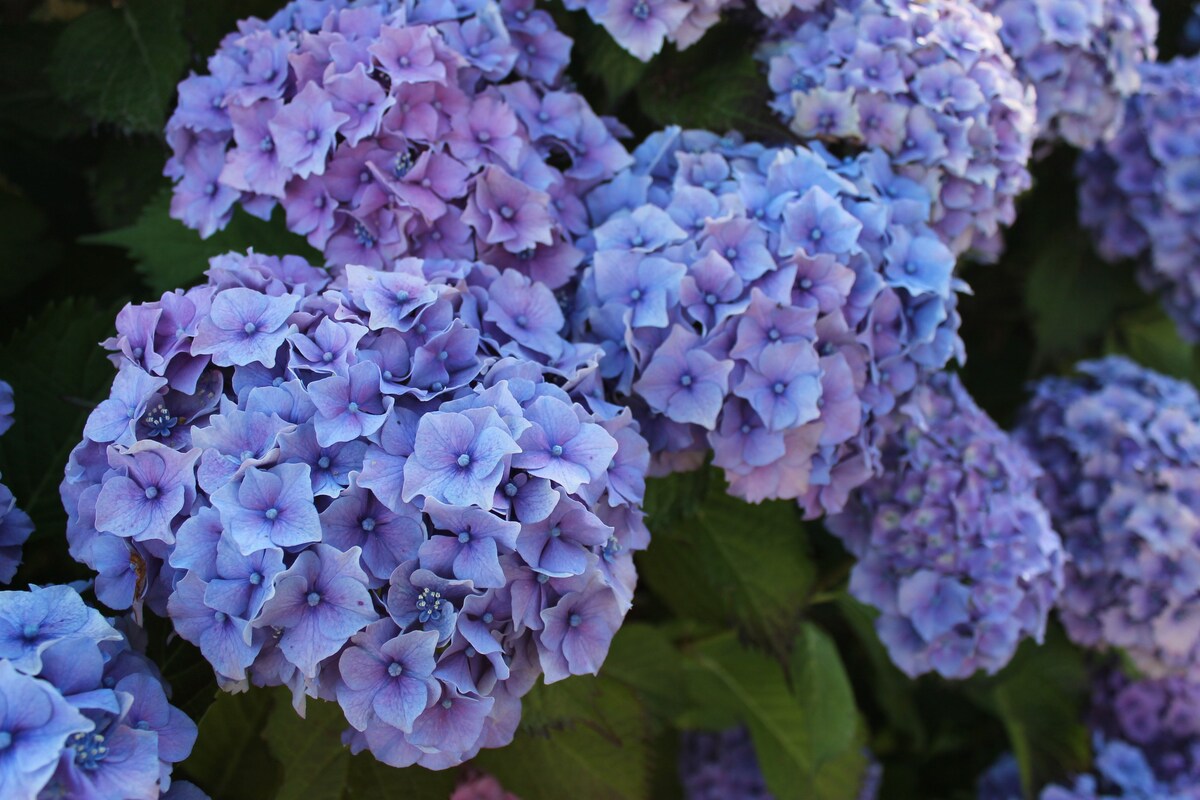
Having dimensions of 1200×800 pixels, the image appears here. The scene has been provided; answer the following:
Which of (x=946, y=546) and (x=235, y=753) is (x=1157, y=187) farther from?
(x=235, y=753)

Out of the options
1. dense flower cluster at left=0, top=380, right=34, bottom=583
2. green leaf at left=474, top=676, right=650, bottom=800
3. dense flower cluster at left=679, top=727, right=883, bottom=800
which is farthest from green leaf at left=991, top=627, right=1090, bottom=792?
dense flower cluster at left=0, top=380, right=34, bottom=583

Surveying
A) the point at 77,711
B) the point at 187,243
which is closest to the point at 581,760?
the point at 77,711

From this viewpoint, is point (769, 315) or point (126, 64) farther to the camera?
point (126, 64)

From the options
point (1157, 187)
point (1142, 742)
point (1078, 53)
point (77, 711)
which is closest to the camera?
point (77, 711)

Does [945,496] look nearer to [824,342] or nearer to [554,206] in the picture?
[824,342]

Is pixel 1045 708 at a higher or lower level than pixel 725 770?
higher

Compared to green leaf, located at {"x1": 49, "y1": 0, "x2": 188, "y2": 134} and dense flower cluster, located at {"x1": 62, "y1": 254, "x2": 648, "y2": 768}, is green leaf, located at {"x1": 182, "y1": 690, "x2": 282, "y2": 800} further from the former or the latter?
green leaf, located at {"x1": 49, "y1": 0, "x2": 188, "y2": 134}

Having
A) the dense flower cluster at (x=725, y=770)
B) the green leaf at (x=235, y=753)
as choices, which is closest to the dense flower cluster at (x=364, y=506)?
the green leaf at (x=235, y=753)
